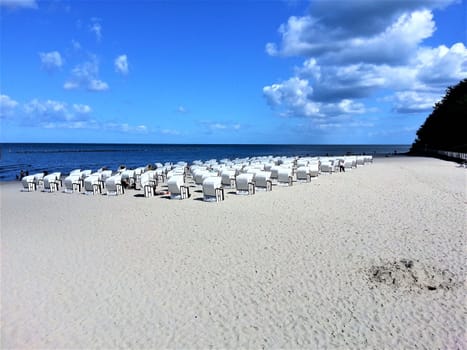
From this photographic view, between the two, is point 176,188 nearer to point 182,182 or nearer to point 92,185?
point 182,182

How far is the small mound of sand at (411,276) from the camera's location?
5.00 meters

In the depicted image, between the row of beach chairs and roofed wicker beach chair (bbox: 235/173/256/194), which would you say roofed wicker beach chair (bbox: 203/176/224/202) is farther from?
roofed wicker beach chair (bbox: 235/173/256/194)

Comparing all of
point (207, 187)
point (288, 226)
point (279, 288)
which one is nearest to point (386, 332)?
point (279, 288)

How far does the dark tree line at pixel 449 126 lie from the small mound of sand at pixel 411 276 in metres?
35.2

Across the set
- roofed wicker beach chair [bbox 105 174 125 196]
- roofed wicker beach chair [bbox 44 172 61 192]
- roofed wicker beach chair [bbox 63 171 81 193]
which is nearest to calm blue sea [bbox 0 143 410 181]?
roofed wicker beach chair [bbox 44 172 61 192]

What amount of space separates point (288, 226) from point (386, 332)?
4317mm

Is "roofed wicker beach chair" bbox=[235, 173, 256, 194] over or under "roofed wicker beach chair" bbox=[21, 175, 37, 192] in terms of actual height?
over

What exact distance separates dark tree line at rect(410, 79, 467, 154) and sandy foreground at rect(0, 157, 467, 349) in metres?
33.6

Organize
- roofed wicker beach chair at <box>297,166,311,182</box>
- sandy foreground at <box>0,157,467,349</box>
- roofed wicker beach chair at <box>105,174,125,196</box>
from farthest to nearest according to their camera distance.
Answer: roofed wicker beach chair at <box>297,166,311,182</box>, roofed wicker beach chair at <box>105,174,125,196</box>, sandy foreground at <box>0,157,467,349</box>

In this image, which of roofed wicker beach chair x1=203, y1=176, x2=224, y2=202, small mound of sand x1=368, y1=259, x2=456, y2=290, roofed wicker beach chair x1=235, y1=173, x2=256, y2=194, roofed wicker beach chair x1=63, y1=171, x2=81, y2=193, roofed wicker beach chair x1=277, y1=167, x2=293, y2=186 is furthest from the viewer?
roofed wicker beach chair x1=63, y1=171, x2=81, y2=193

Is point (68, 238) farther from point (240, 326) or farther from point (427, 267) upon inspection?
point (427, 267)

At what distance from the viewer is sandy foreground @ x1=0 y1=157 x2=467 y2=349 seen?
4027mm

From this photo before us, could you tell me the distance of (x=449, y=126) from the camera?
42.7 meters

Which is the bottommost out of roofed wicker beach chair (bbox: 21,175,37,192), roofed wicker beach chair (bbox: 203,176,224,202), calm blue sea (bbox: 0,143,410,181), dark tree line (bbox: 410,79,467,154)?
calm blue sea (bbox: 0,143,410,181)
